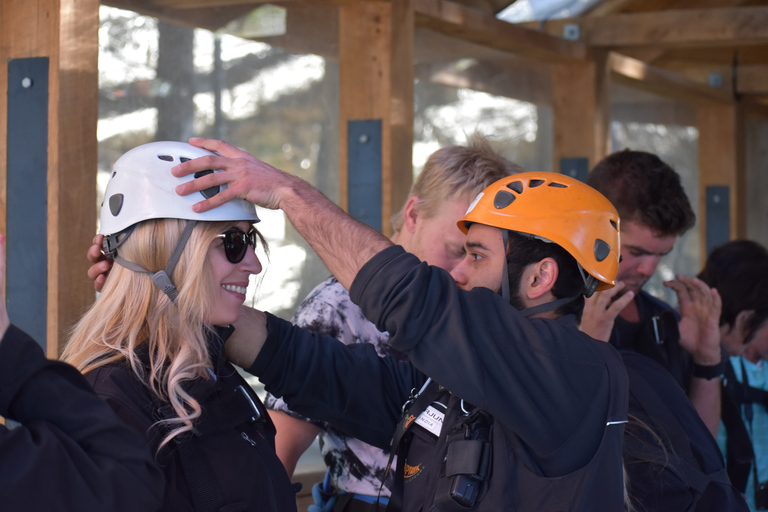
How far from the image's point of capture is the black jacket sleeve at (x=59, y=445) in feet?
4.64

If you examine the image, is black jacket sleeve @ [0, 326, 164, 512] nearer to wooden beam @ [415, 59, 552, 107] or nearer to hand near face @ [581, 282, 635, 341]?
hand near face @ [581, 282, 635, 341]

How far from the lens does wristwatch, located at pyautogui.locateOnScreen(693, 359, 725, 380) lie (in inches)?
136

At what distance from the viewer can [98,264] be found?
7.64 feet

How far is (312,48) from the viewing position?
4.40m

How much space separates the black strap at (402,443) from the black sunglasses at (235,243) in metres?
0.62

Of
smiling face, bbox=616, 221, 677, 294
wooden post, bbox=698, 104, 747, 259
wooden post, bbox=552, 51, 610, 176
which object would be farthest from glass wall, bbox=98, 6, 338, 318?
wooden post, bbox=698, 104, 747, 259

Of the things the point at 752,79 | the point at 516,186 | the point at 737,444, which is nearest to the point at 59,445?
the point at 516,186

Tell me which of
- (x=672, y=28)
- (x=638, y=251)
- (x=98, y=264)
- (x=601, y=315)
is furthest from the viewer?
(x=672, y=28)

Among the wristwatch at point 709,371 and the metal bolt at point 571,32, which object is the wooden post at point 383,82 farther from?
the metal bolt at point 571,32

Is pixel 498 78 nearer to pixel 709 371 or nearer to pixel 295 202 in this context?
pixel 709 371

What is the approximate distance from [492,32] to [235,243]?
317 cm

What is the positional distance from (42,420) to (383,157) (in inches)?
108

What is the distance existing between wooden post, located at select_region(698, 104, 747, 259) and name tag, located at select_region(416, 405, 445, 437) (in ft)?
21.7

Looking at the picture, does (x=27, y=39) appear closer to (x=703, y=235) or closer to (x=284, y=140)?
(x=284, y=140)
